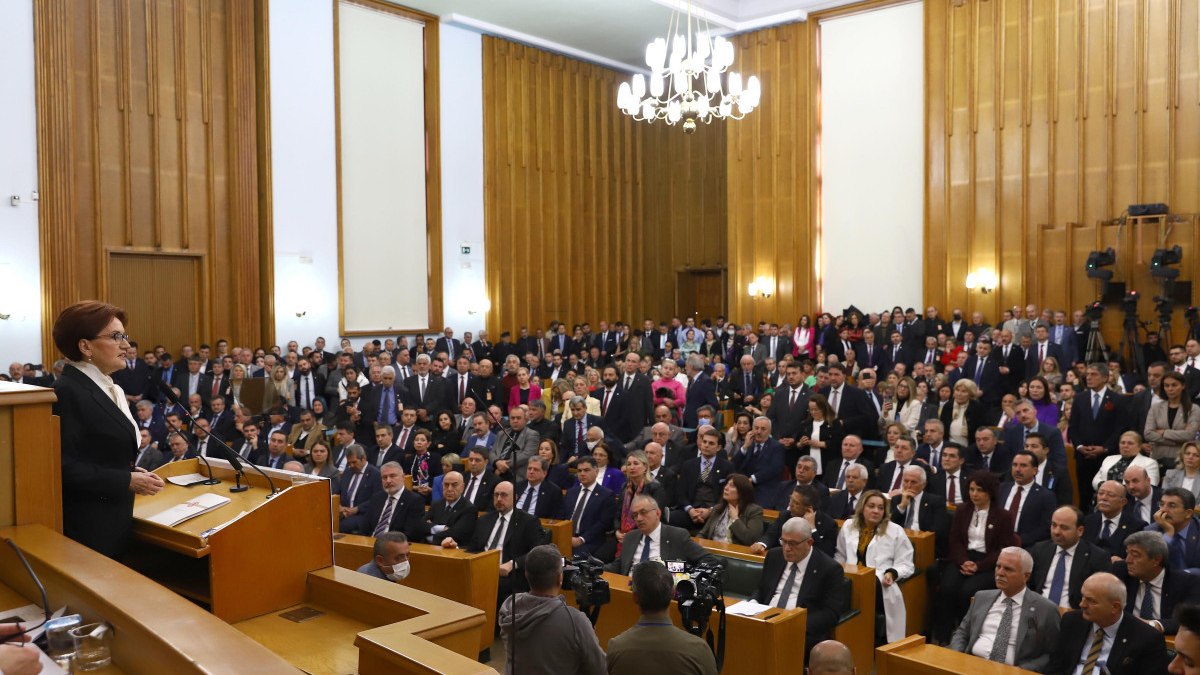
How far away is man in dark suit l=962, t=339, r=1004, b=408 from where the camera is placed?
9.38 m

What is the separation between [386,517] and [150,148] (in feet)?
26.6

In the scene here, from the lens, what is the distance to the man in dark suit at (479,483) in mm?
6418

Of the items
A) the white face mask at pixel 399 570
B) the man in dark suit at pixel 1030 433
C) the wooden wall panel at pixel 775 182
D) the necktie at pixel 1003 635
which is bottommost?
the necktie at pixel 1003 635

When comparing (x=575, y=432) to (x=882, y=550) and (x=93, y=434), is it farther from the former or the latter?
(x=93, y=434)

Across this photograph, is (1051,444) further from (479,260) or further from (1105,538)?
(479,260)

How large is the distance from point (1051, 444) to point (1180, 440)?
3.59 feet

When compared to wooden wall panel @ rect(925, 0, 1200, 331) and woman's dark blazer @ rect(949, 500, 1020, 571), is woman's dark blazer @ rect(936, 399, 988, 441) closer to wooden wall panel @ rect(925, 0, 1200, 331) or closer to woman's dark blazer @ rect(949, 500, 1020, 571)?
woman's dark blazer @ rect(949, 500, 1020, 571)

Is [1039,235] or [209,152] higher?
[209,152]

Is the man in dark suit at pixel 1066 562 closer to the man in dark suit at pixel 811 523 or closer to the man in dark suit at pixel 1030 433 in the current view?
the man in dark suit at pixel 811 523

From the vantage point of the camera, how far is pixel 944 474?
6.18 metres

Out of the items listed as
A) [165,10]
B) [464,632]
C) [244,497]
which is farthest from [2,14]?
[464,632]

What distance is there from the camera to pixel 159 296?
12320 mm

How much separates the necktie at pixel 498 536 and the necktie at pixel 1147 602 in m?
3.42

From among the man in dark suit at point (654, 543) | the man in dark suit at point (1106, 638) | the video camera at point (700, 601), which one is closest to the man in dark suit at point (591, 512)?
the man in dark suit at point (654, 543)
